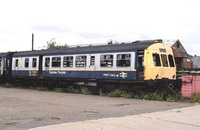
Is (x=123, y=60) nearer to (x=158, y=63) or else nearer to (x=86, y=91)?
(x=158, y=63)

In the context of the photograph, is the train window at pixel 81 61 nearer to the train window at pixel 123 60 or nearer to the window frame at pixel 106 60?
the window frame at pixel 106 60

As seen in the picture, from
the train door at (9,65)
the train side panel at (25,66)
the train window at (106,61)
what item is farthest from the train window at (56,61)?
the train door at (9,65)

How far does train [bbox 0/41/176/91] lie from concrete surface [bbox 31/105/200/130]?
6928 millimetres

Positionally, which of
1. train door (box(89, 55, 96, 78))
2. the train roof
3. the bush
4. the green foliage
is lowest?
the bush

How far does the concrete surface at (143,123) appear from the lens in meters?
6.46

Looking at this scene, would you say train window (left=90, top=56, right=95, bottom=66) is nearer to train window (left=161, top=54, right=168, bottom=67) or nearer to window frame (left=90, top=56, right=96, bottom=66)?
window frame (left=90, top=56, right=96, bottom=66)

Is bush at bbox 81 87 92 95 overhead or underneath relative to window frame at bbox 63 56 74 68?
underneath

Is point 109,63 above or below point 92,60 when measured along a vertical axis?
below

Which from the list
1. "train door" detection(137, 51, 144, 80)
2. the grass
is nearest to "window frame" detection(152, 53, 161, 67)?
"train door" detection(137, 51, 144, 80)

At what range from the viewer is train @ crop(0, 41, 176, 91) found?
1567 cm

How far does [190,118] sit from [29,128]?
5.26 meters

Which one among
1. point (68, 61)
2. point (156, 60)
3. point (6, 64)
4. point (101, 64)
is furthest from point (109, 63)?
point (6, 64)

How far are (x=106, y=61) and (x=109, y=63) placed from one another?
326mm

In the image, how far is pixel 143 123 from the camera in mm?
7328
